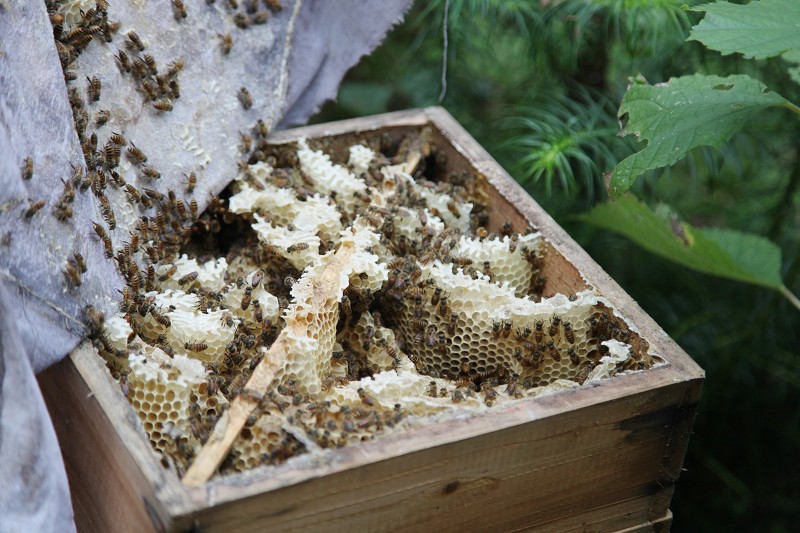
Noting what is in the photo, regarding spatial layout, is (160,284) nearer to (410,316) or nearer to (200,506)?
(410,316)

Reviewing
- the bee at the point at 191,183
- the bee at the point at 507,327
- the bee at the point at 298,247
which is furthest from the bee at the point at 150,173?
the bee at the point at 507,327

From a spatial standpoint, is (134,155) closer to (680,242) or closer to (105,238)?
(105,238)

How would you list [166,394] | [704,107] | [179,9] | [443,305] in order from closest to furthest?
[166,394] → [704,107] → [443,305] → [179,9]

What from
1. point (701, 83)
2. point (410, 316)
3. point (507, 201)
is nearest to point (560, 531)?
point (410, 316)

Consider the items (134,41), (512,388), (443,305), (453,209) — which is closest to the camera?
(512,388)

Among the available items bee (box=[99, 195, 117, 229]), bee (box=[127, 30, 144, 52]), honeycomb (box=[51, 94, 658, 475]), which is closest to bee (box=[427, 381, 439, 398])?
honeycomb (box=[51, 94, 658, 475])

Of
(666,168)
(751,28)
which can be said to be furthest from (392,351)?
(666,168)

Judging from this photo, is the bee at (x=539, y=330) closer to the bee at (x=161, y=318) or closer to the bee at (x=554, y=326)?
the bee at (x=554, y=326)

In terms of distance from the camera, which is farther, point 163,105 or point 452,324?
point 163,105
